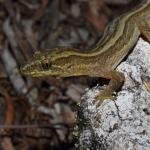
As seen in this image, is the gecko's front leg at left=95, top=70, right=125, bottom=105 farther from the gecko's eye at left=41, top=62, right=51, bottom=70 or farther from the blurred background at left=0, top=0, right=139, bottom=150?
the gecko's eye at left=41, top=62, right=51, bottom=70

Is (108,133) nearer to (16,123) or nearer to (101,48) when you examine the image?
(101,48)

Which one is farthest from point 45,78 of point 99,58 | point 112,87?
point 112,87

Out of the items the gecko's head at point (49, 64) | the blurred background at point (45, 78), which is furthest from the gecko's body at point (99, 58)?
the blurred background at point (45, 78)

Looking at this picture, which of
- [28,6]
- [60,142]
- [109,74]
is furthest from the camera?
[28,6]

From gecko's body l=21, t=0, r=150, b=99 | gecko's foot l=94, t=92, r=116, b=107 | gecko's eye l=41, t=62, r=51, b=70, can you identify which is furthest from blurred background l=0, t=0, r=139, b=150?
gecko's eye l=41, t=62, r=51, b=70

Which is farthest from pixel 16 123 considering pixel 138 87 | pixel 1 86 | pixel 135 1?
pixel 135 1

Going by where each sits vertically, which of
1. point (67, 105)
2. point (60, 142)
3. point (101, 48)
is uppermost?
point (101, 48)

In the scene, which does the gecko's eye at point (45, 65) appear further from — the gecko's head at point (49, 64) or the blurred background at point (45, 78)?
the blurred background at point (45, 78)
